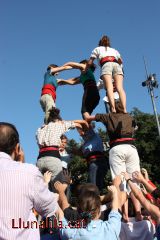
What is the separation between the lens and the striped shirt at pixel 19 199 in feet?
8.40

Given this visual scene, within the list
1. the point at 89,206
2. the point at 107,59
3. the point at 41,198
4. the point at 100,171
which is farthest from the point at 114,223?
the point at 107,59

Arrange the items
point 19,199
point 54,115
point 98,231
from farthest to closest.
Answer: point 54,115, point 98,231, point 19,199

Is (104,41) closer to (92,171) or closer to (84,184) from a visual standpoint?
(92,171)

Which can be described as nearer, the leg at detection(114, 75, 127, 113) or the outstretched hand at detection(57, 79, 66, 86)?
the leg at detection(114, 75, 127, 113)

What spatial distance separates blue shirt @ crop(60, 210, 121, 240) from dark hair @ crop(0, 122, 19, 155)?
1080mm

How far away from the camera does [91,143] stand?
6395 mm

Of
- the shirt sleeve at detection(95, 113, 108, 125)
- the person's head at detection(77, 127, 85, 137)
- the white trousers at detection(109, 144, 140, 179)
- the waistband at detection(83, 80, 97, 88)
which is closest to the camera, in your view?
the white trousers at detection(109, 144, 140, 179)

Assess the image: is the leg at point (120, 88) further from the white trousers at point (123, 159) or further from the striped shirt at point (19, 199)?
the striped shirt at point (19, 199)

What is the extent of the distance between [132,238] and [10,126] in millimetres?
2118

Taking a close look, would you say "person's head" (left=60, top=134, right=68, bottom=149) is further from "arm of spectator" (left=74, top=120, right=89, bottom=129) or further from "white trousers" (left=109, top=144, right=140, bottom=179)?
"white trousers" (left=109, top=144, right=140, bottom=179)

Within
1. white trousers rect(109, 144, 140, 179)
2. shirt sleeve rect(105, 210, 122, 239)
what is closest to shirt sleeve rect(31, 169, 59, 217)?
shirt sleeve rect(105, 210, 122, 239)

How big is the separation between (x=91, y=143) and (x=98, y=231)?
129 inches

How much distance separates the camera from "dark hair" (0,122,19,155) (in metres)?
2.87

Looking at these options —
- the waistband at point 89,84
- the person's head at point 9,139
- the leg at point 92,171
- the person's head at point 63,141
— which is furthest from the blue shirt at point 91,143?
the person's head at point 9,139
